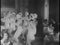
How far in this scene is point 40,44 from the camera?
1.05m

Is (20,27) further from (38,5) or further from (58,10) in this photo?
(58,10)

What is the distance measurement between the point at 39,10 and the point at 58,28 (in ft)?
0.95

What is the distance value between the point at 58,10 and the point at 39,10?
0.22m

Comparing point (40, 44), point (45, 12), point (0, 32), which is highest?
point (45, 12)

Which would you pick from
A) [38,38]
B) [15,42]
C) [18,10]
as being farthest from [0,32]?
[38,38]

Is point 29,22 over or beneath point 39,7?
beneath

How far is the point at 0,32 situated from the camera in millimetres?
958

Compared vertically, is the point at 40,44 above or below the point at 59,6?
below

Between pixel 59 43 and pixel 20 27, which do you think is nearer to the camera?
pixel 20 27

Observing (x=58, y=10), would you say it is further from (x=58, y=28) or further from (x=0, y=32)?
(x=0, y=32)

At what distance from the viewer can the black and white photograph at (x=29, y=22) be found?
37.9 inches

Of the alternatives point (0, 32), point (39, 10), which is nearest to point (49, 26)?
point (39, 10)

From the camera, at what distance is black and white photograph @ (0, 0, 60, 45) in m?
0.96

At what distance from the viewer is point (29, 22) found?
3.28 ft
